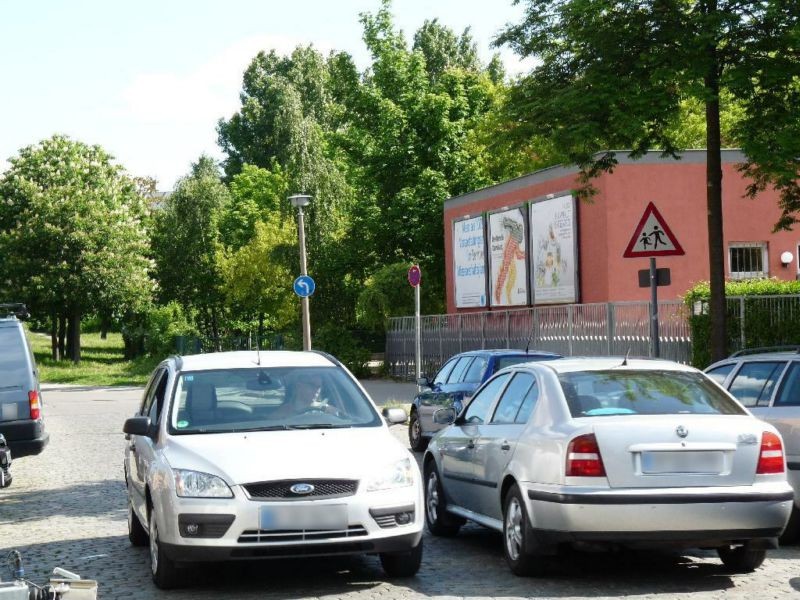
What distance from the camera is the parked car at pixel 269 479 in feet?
26.1

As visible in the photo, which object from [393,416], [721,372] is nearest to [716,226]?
[721,372]

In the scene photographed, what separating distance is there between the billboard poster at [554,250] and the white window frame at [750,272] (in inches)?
143

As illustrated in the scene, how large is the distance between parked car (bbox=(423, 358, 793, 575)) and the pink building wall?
73.6 ft

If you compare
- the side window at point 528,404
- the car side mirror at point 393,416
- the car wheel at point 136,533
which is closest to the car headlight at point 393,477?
the side window at point 528,404

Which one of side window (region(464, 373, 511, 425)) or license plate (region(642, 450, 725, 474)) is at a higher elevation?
side window (region(464, 373, 511, 425))

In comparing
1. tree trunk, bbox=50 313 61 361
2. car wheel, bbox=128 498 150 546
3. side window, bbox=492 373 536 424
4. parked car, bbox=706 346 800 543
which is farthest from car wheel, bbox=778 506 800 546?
tree trunk, bbox=50 313 61 361

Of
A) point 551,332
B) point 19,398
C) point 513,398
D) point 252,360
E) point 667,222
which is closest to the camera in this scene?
point 513,398

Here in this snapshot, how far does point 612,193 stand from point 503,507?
904 inches

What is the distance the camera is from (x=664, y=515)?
7.96 m

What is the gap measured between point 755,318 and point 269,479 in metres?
15.5

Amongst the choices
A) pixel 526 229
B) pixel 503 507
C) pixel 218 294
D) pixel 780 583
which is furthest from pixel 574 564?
pixel 218 294

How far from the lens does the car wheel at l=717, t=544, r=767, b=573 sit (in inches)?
338

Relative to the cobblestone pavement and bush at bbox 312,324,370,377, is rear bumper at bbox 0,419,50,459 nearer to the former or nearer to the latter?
the cobblestone pavement

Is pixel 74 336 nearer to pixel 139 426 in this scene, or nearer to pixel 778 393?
pixel 139 426
